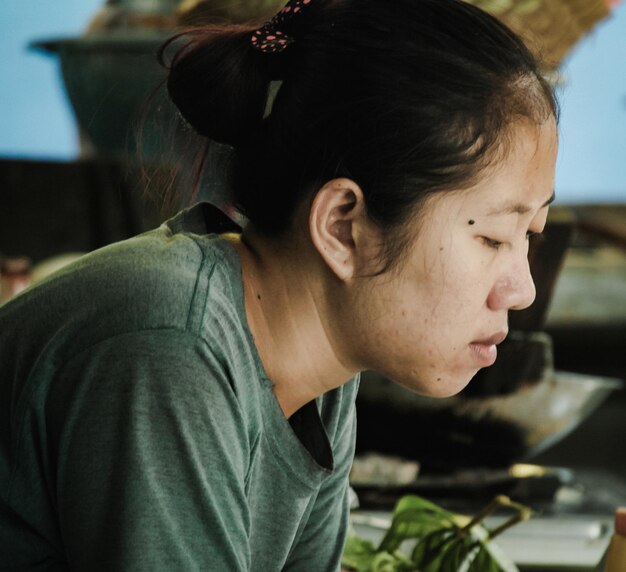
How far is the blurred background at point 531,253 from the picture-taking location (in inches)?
64.3

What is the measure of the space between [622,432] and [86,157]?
64.2 inches

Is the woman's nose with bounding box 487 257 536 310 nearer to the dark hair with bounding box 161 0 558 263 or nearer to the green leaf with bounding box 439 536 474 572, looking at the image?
the dark hair with bounding box 161 0 558 263

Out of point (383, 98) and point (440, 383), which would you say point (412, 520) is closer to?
point (440, 383)

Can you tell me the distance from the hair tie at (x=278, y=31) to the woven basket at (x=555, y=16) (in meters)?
0.72

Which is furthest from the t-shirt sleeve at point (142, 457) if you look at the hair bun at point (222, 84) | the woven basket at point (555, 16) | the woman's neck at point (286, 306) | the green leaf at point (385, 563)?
the woven basket at point (555, 16)

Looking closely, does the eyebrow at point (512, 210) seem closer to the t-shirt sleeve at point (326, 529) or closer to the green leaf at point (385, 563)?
the t-shirt sleeve at point (326, 529)

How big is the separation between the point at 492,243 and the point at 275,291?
206mm

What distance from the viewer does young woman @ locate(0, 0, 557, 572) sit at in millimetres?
752

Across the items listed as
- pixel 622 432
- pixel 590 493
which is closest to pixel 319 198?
pixel 590 493

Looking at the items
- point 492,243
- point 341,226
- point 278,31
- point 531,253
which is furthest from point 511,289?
point 531,253

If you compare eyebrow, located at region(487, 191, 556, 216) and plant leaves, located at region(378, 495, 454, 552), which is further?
plant leaves, located at region(378, 495, 454, 552)

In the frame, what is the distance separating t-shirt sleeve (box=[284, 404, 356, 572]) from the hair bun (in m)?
0.38

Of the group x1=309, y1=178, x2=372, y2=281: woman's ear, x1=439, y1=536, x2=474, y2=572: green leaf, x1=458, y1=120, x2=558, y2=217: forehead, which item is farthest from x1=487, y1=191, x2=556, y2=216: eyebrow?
x1=439, y1=536, x2=474, y2=572: green leaf

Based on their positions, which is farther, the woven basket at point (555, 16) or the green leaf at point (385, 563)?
the woven basket at point (555, 16)
